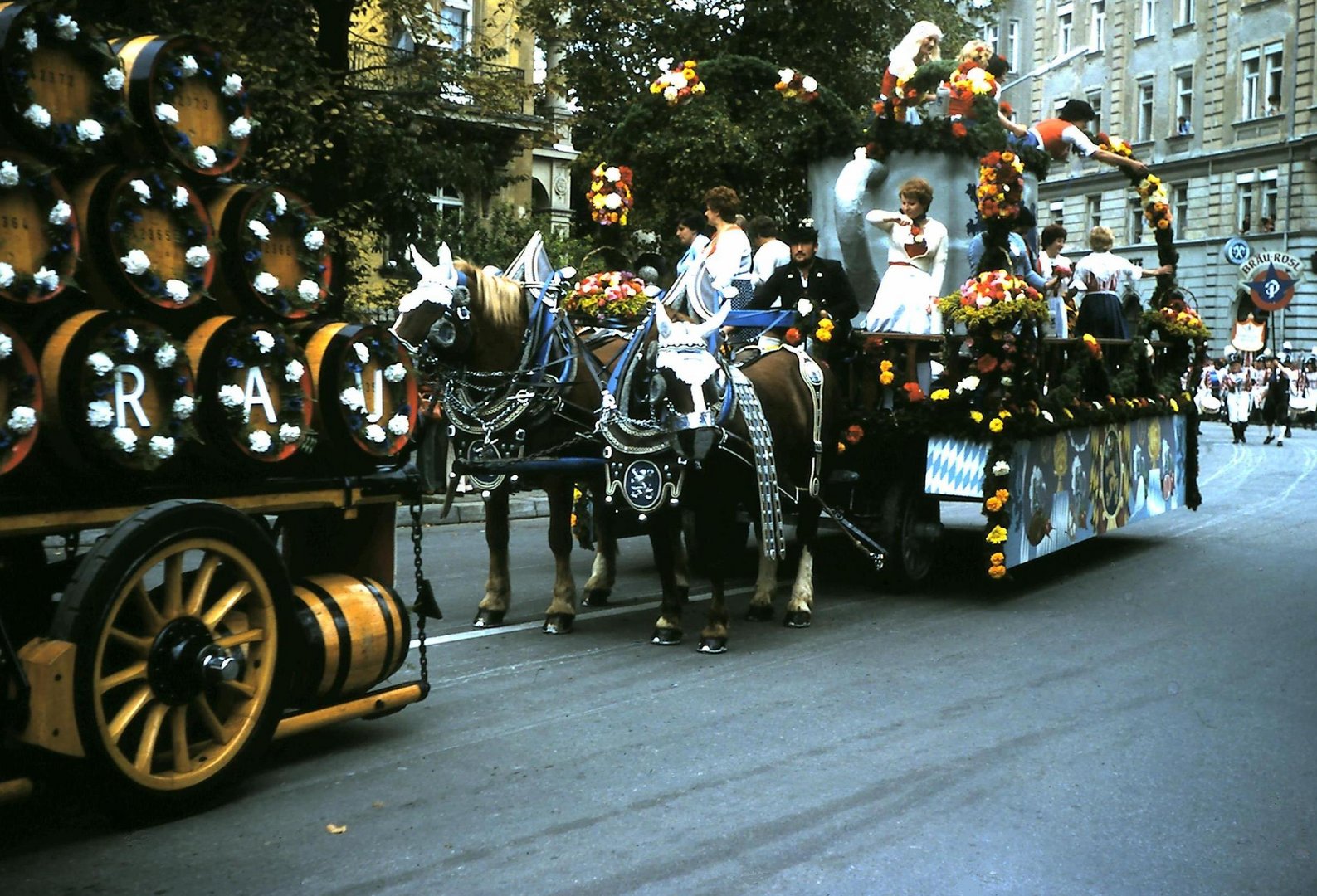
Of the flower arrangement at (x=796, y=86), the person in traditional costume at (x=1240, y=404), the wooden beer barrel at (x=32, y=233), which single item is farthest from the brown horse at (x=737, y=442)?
the person in traditional costume at (x=1240, y=404)

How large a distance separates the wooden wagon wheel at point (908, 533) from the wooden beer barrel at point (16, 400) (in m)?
6.57

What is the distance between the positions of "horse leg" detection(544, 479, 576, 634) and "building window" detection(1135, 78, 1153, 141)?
48.8 meters

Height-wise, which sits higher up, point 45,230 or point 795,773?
point 45,230

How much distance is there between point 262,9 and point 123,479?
1103cm

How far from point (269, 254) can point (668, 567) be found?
3324mm

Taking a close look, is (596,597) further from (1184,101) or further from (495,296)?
(1184,101)

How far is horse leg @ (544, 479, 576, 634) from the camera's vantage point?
8633mm

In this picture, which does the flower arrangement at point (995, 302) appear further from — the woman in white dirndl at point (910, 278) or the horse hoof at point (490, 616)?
the horse hoof at point (490, 616)

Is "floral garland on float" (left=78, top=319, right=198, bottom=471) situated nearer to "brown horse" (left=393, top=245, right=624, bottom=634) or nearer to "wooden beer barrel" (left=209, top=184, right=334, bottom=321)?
"wooden beer barrel" (left=209, top=184, right=334, bottom=321)

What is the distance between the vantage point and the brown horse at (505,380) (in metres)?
7.95

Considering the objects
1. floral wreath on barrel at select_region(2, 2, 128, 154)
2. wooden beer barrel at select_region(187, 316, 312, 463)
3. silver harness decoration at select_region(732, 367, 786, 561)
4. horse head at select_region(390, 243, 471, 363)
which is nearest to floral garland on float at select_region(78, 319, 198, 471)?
wooden beer barrel at select_region(187, 316, 312, 463)

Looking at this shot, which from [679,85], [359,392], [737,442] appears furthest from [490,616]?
[679,85]

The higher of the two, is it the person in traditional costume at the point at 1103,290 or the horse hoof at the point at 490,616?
the person in traditional costume at the point at 1103,290

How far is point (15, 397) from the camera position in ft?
15.3
